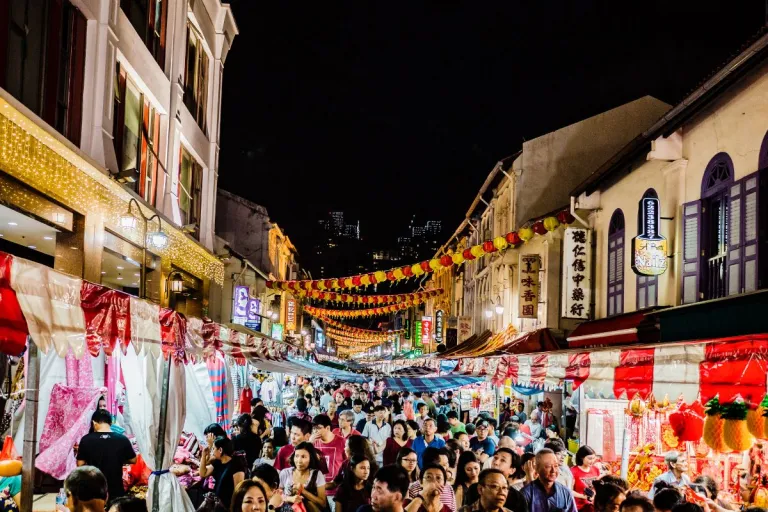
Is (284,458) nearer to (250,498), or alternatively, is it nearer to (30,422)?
(250,498)

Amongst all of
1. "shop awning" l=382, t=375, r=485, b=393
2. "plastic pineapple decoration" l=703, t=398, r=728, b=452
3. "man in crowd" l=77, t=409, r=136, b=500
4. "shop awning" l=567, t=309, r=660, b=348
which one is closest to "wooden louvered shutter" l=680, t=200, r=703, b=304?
"shop awning" l=567, t=309, r=660, b=348

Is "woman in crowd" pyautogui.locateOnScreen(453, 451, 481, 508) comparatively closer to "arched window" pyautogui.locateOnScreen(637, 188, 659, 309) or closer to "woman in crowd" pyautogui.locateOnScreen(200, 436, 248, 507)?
"woman in crowd" pyautogui.locateOnScreen(200, 436, 248, 507)

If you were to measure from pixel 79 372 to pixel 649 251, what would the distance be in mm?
10337

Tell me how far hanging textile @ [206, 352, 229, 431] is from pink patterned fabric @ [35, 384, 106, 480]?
3294 mm

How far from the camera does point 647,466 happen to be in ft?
41.1

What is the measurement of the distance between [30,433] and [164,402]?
2.80 metres

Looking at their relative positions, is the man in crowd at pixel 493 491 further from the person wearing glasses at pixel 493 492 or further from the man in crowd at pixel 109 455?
the man in crowd at pixel 109 455

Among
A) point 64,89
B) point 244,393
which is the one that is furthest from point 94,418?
point 244,393

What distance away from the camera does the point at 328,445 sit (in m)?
11.4

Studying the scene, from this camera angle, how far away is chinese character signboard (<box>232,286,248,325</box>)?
3384cm

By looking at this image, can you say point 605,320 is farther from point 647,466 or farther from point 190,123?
point 190,123

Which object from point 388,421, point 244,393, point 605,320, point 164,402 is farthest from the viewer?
point 244,393

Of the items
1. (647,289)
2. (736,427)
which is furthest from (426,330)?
(736,427)

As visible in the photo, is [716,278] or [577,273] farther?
[577,273]
